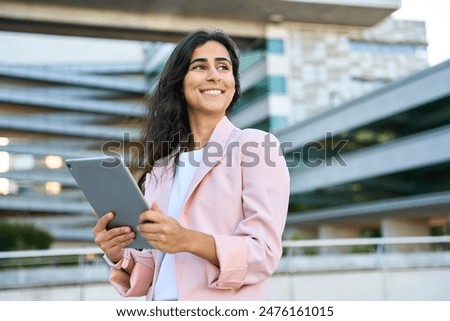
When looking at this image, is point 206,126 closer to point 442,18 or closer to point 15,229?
point 442,18

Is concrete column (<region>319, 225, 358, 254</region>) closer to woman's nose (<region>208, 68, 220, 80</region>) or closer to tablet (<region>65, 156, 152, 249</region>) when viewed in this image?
woman's nose (<region>208, 68, 220, 80</region>)

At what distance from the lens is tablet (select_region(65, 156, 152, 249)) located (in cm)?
147

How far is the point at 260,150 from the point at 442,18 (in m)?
2.93

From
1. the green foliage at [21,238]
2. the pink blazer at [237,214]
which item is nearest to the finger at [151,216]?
the pink blazer at [237,214]

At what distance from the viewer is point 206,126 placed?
5.78ft

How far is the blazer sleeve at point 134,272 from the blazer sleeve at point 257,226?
0.32 metres

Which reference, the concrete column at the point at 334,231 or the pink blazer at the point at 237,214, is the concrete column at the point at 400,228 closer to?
the concrete column at the point at 334,231

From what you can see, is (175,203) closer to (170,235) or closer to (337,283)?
(170,235)

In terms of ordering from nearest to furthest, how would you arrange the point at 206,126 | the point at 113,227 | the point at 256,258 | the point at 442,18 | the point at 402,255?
the point at 256,258 < the point at 113,227 < the point at 206,126 < the point at 442,18 < the point at 402,255

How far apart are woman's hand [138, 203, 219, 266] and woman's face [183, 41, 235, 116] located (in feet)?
1.36

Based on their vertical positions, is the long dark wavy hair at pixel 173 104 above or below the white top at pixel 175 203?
above

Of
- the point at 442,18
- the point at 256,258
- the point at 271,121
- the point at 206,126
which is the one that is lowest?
the point at 256,258

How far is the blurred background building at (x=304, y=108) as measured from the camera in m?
20.0
